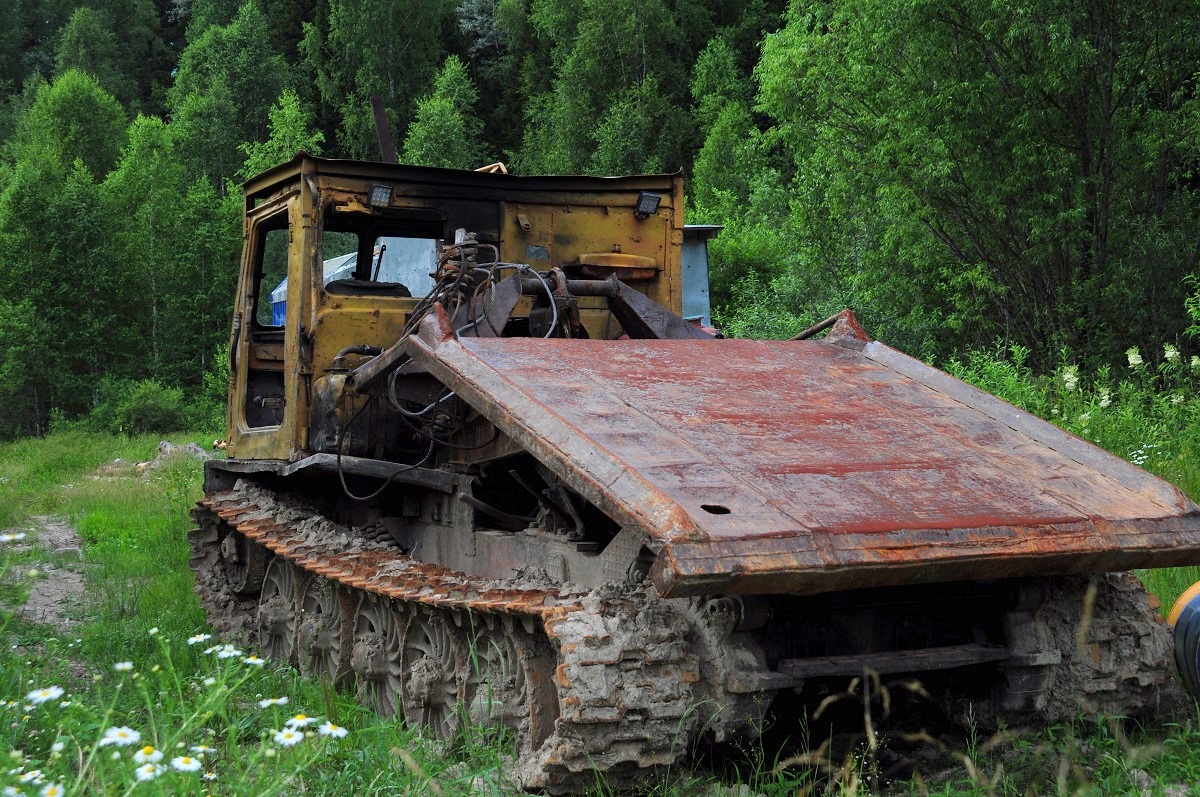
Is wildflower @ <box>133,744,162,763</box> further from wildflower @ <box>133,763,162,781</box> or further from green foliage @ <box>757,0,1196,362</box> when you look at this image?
green foliage @ <box>757,0,1196,362</box>

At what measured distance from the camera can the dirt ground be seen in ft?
24.6

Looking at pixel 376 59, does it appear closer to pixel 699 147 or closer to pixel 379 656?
pixel 699 147

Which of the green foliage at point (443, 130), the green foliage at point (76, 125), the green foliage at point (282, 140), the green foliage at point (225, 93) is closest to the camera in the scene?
the green foliage at point (282, 140)

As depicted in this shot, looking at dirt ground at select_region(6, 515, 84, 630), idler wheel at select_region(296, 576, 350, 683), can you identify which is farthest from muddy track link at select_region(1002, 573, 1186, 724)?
dirt ground at select_region(6, 515, 84, 630)

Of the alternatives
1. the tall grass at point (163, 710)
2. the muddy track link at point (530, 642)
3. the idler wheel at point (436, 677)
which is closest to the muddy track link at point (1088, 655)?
the muddy track link at point (530, 642)

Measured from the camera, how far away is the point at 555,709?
163 inches

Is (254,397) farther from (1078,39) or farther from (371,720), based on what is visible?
(1078,39)

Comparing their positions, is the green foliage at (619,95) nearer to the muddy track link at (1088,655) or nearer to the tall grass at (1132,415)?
the tall grass at (1132,415)

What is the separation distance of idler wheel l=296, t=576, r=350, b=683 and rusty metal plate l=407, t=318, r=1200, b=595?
4.70ft

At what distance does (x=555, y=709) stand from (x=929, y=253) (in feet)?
38.2

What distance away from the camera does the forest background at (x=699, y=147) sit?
1322 cm

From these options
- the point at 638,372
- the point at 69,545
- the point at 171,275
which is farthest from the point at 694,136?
the point at 638,372

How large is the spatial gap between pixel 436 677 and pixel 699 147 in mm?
37661

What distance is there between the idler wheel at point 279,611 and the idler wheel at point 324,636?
0.22 meters
